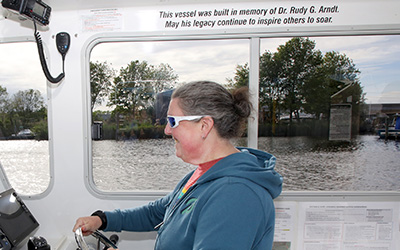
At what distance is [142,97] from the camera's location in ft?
7.38

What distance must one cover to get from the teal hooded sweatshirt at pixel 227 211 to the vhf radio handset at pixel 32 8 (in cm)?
165

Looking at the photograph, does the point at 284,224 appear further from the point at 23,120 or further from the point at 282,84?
the point at 23,120

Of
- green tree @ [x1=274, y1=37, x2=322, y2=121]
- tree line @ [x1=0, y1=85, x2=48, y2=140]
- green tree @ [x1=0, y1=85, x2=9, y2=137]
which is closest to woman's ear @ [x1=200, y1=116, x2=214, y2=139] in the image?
green tree @ [x1=274, y1=37, x2=322, y2=121]

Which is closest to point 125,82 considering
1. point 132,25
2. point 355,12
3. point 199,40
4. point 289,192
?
point 132,25

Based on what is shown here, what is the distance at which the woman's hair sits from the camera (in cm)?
126

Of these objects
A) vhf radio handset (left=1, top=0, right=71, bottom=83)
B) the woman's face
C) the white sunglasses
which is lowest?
the woman's face

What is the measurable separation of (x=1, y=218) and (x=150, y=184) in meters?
1.07

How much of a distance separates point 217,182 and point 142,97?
1311mm

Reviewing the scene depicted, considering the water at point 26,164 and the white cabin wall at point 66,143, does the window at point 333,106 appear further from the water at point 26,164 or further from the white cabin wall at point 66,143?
the water at point 26,164

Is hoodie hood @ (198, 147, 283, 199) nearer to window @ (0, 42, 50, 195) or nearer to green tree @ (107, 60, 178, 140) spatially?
green tree @ (107, 60, 178, 140)

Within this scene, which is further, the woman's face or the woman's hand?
the woman's hand

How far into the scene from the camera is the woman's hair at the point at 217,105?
4.14 feet

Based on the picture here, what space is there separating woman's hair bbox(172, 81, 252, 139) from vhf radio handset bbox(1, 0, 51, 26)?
132 cm

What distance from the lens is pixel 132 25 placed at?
7.09 feet
